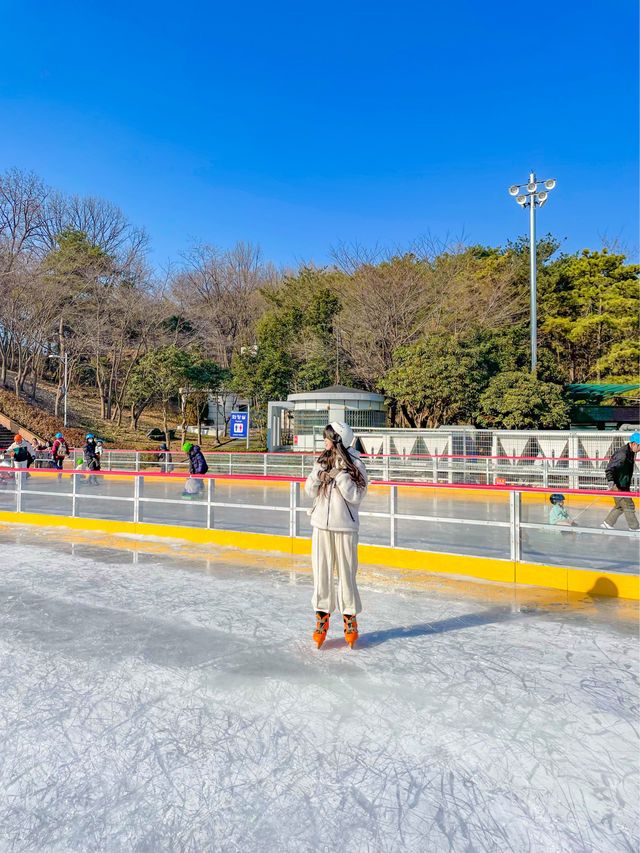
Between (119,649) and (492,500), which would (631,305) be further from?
(119,649)

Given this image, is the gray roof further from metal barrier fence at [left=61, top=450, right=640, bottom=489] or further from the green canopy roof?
the green canopy roof

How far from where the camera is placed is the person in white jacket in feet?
12.8

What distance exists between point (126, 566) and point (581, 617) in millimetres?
4857

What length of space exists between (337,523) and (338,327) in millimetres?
26006

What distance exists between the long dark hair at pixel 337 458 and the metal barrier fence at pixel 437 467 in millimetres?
8163

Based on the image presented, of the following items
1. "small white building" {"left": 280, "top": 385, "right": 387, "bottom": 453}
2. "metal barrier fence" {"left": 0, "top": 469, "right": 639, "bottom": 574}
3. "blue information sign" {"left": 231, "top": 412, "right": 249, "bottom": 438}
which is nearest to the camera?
"metal barrier fence" {"left": 0, "top": 469, "right": 639, "bottom": 574}

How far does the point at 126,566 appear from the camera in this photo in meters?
6.72

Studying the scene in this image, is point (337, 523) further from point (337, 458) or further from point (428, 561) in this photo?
point (428, 561)

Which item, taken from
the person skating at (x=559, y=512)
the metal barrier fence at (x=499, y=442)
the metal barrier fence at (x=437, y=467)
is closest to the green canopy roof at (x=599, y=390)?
the metal barrier fence at (x=499, y=442)

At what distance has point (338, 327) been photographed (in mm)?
29250

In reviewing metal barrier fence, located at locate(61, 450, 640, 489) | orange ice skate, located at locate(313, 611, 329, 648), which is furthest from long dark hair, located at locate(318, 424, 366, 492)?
metal barrier fence, located at locate(61, 450, 640, 489)

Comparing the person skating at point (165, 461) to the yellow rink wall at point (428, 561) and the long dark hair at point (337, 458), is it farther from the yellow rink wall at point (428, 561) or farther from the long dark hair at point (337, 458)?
the long dark hair at point (337, 458)

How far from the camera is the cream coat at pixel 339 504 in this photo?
3.89 meters

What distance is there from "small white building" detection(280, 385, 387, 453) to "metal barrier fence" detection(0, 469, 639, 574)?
21.2 feet
